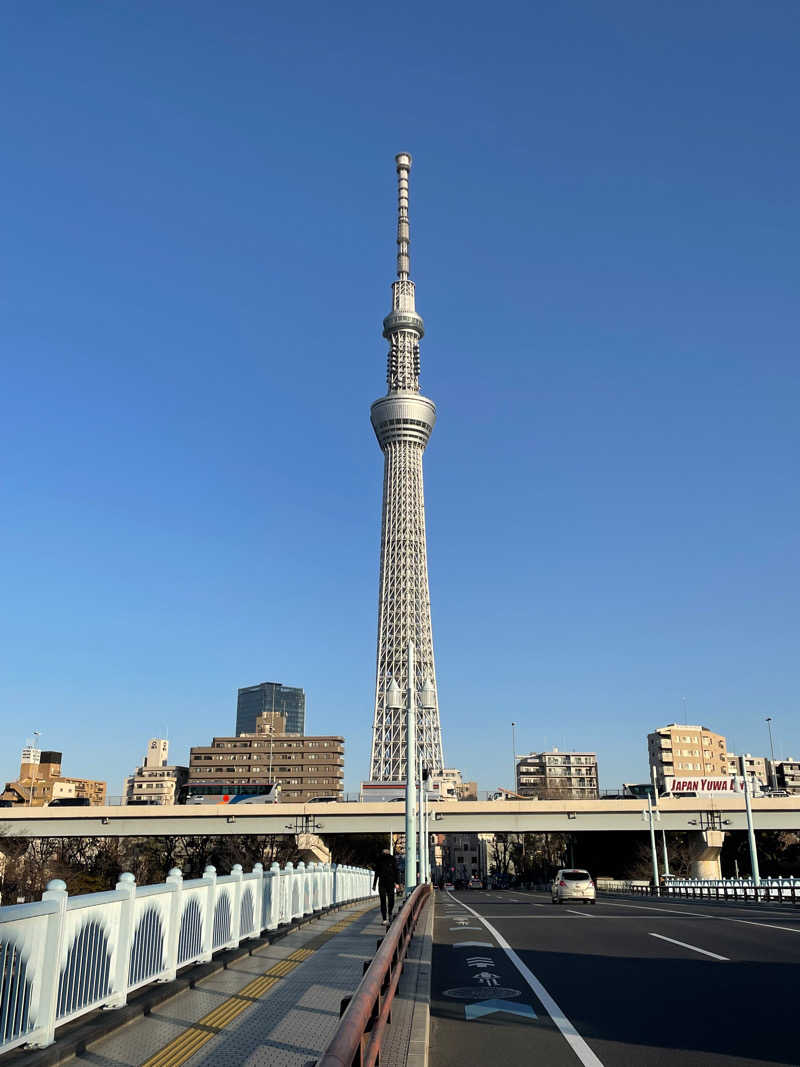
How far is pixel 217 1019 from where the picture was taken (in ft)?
29.7

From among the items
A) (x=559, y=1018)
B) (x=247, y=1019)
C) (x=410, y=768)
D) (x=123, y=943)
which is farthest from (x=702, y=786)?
(x=123, y=943)

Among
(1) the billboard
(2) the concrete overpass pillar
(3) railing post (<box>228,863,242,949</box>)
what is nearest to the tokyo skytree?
(1) the billboard

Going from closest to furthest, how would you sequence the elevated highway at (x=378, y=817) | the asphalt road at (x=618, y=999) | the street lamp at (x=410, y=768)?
the asphalt road at (x=618, y=999) < the street lamp at (x=410, y=768) < the elevated highway at (x=378, y=817)

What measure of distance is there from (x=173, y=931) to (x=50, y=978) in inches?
147

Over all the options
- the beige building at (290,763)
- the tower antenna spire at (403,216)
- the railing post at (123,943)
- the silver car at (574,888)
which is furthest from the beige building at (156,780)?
the railing post at (123,943)

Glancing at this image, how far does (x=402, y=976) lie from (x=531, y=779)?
589ft

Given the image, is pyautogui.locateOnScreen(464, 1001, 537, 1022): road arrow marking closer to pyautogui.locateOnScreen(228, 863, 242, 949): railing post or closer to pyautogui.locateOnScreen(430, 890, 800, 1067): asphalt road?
pyautogui.locateOnScreen(430, 890, 800, 1067): asphalt road

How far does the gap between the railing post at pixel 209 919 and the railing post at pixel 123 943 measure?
3.30m

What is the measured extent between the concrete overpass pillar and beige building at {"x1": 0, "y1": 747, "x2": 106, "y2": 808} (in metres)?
88.1

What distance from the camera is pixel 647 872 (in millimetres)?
94750

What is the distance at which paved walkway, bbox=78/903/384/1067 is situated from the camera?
7500mm

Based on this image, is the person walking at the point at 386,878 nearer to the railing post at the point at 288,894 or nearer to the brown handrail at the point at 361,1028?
the railing post at the point at 288,894

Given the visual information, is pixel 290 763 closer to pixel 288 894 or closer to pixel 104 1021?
pixel 288 894

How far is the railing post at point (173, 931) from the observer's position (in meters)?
10.7
